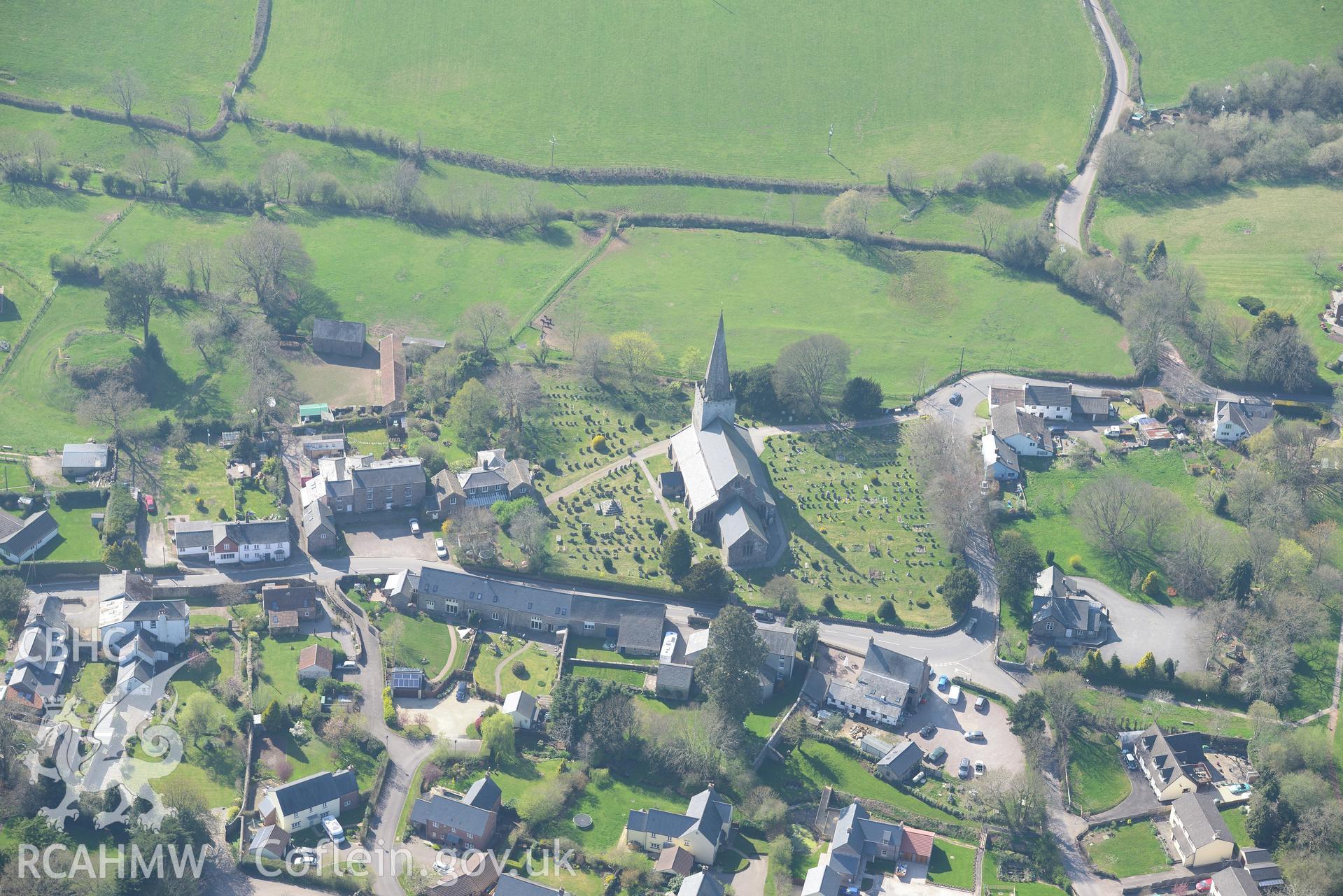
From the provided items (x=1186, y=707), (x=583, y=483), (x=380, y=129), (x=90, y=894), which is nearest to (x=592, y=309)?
(x=583, y=483)

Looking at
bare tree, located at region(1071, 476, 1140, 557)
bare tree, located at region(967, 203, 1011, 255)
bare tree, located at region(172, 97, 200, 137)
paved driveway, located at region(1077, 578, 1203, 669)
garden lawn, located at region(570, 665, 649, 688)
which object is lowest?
garden lawn, located at region(570, 665, 649, 688)

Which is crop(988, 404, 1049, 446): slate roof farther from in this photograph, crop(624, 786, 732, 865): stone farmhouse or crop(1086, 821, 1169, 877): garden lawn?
crop(624, 786, 732, 865): stone farmhouse

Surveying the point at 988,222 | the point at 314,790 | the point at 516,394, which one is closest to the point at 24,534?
the point at 314,790

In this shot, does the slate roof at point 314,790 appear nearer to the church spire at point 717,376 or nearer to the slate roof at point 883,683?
the slate roof at point 883,683

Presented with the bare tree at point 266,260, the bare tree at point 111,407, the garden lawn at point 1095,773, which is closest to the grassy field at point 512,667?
the garden lawn at point 1095,773

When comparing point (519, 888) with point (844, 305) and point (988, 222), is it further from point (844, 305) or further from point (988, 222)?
point (988, 222)

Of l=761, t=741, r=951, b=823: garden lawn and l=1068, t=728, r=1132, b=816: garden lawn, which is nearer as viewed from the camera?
l=761, t=741, r=951, b=823: garden lawn

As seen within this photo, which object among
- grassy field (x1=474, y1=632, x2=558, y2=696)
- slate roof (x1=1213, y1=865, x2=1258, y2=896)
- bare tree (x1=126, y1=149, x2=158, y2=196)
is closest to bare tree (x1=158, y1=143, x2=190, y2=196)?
bare tree (x1=126, y1=149, x2=158, y2=196)

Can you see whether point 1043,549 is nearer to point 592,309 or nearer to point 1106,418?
point 1106,418
